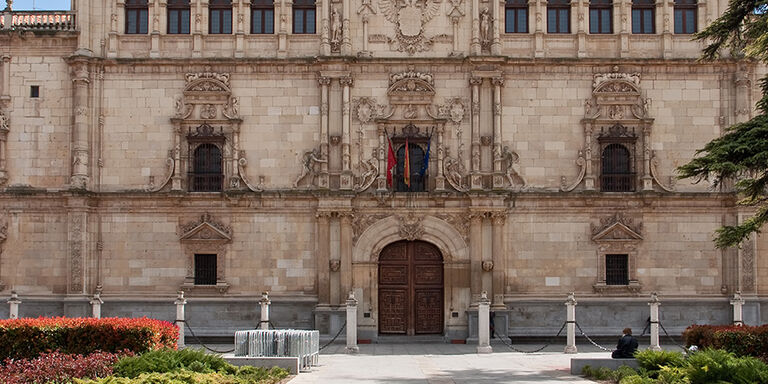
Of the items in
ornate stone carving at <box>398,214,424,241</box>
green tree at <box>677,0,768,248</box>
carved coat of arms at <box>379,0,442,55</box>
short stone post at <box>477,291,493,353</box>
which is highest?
carved coat of arms at <box>379,0,442,55</box>

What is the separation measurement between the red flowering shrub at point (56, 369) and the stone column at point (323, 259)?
45.7 feet

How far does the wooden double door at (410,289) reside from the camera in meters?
34.6

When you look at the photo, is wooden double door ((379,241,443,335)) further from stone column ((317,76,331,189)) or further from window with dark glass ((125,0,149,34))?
window with dark glass ((125,0,149,34))

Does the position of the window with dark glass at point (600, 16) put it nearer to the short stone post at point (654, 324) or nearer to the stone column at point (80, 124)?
the short stone post at point (654, 324)

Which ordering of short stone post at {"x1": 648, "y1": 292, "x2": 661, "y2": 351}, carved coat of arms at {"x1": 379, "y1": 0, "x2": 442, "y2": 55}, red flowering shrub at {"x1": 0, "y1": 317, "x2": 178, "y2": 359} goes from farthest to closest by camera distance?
carved coat of arms at {"x1": 379, "y1": 0, "x2": 442, "y2": 55} → short stone post at {"x1": 648, "y1": 292, "x2": 661, "y2": 351} → red flowering shrub at {"x1": 0, "y1": 317, "x2": 178, "y2": 359}

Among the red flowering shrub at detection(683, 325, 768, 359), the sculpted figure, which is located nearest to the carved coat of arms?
the sculpted figure

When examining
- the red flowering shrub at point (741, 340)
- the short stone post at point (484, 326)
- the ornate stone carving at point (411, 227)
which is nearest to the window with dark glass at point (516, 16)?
the ornate stone carving at point (411, 227)

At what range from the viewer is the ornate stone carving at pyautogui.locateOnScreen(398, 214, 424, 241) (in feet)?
113

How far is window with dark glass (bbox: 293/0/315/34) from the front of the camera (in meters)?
35.4

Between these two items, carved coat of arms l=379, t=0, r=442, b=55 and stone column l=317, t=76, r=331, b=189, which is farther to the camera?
carved coat of arms l=379, t=0, r=442, b=55

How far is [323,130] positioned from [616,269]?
12.1m

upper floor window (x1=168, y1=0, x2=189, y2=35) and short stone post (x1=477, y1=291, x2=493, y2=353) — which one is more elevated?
upper floor window (x1=168, y1=0, x2=189, y2=35)

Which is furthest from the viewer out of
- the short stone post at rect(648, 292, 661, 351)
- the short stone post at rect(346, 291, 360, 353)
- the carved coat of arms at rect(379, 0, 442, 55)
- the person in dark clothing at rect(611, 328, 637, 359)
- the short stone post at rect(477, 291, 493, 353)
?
the carved coat of arms at rect(379, 0, 442, 55)

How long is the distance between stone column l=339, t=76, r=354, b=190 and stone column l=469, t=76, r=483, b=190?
4508 millimetres
